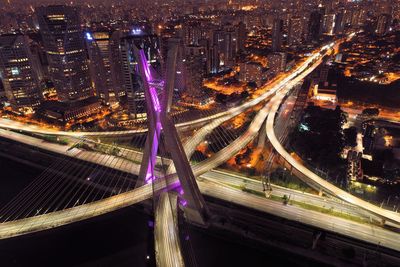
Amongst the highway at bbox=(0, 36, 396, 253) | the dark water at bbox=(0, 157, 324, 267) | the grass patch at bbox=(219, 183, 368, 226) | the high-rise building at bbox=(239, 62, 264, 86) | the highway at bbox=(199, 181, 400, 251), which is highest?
the high-rise building at bbox=(239, 62, 264, 86)

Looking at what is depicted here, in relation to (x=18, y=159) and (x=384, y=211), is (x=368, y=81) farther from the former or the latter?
(x=18, y=159)

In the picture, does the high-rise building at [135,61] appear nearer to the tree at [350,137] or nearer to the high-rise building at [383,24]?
the tree at [350,137]

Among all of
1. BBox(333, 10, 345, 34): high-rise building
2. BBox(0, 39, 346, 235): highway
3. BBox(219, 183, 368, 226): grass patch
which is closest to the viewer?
BBox(219, 183, 368, 226): grass patch

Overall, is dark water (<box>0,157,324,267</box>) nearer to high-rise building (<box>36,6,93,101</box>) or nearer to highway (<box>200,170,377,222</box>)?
highway (<box>200,170,377,222</box>)

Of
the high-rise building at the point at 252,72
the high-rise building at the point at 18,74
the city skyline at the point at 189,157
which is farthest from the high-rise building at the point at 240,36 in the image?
the high-rise building at the point at 18,74

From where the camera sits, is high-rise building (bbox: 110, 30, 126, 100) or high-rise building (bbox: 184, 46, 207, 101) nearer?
high-rise building (bbox: 110, 30, 126, 100)

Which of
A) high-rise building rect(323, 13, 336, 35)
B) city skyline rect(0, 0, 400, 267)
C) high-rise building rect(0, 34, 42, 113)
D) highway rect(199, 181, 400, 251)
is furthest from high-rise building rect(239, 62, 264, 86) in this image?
high-rise building rect(323, 13, 336, 35)

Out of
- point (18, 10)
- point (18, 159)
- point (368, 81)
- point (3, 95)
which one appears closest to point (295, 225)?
point (18, 159)

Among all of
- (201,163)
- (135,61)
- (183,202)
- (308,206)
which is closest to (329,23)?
(135,61)
